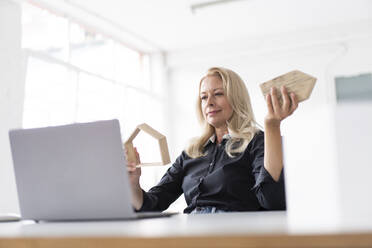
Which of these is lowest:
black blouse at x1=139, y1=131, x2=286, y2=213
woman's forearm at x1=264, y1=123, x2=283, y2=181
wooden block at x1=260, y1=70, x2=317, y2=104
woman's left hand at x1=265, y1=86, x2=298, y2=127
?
black blouse at x1=139, y1=131, x2=286, y2=213

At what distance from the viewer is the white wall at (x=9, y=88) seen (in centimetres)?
348

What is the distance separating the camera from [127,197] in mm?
885

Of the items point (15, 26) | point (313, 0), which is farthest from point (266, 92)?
point (313, 0)

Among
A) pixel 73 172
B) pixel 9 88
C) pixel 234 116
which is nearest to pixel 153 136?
pixel 73 172

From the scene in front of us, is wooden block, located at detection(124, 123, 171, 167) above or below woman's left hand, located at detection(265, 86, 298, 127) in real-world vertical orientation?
below

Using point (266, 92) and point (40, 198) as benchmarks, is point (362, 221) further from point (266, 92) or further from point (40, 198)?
point (40, 198)

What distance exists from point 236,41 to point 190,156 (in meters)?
4.47

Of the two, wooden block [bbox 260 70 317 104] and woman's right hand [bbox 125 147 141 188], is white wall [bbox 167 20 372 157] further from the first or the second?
wooden block [bbox 260 70 317 104]

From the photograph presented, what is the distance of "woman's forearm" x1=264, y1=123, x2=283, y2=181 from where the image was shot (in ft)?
3.67

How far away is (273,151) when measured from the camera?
3.87 ft

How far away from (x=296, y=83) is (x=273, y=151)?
0.85 feet

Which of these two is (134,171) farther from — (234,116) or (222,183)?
(234,116)

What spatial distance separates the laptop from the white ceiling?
12.5 feet

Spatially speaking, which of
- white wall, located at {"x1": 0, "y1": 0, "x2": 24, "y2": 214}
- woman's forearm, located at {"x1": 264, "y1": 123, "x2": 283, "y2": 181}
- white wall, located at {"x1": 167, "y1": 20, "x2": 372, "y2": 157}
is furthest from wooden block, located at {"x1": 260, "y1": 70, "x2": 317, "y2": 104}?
white wall, located at {"x1": 167, "y1": 20, "x2": 372, "y2": 157}
